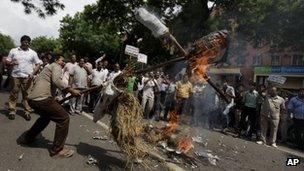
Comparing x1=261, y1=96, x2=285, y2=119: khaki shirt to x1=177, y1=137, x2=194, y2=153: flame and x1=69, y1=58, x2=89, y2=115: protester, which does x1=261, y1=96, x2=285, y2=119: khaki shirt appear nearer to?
x1=177, y1=137, x2=194, y2=153: flame

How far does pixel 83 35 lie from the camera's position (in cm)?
5206

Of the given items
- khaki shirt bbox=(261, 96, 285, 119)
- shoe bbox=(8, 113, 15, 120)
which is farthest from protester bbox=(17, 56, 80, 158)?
khaki shirt bbox=(261, 96, 285, 119)

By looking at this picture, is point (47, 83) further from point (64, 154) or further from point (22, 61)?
point (22, 61)

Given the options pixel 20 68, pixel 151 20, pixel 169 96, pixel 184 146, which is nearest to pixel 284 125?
pixel 169 96

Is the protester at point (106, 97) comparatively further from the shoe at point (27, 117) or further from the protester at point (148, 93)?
the protester at point (148, 93)

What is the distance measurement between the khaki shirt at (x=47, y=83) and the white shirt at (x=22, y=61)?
2573 mm

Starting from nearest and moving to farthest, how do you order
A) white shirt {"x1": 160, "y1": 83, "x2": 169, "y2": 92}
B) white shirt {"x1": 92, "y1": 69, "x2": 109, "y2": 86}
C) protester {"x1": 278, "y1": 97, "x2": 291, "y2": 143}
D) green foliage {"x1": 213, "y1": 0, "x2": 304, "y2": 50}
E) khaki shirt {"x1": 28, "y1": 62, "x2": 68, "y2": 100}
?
khaki shirt {"x1": 28, "y1": 62, "x2": 68, "y2": 100}, protester {"x1": 278, "y1": 97, "x2": 291, "y2": 143}, white shirt {"x1": 92, "y1": 69, "x2": 109, "y2": 86}, white shirt {"x1": 160, "y1": 83, "x2": 169, "y2": 92}, green foliage {"x1": 213, "y1": 0, "x2": 304, "y2": 50}

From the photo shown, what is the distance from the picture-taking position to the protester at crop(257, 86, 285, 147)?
14.1 metres

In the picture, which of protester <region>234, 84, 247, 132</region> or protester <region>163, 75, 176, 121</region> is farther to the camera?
protester <region>163, 75, 176, 121</region>

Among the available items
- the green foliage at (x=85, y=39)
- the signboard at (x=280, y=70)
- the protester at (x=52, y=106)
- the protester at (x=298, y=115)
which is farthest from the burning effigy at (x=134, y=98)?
the signboard at (x=280, y=70)

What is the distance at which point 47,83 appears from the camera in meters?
8.19

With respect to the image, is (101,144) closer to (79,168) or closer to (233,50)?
(79,168)

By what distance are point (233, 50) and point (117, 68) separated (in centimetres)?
1123

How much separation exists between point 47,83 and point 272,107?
8.24 meters
